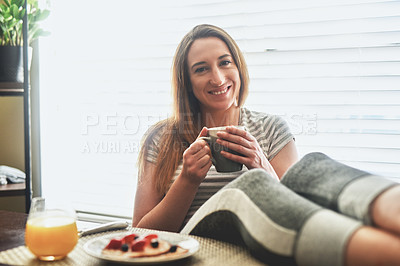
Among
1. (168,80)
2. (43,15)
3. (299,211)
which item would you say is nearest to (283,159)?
(168,80)

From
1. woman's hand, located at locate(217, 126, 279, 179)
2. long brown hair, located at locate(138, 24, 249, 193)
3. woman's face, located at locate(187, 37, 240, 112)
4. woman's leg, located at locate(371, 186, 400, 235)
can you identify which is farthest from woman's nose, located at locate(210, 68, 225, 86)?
woman's leg, located at locate(371, 186, 400, 235)

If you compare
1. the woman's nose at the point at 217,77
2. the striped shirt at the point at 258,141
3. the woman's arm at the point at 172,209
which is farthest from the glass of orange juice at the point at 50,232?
the woman's nose at the point at 217,77

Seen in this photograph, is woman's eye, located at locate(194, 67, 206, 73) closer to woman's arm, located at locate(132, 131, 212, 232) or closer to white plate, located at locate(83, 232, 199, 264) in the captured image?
woman's arm, located at locate(132, 131, 212, 232)

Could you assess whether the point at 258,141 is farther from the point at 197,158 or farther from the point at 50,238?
the point at 50,238

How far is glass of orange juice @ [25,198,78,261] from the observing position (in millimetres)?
667

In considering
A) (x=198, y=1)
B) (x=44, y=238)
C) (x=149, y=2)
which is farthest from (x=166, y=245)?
(x=149, y=2)

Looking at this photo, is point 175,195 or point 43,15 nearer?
point 175,195

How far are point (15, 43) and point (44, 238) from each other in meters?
1.43

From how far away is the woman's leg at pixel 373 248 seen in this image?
479 millimetres

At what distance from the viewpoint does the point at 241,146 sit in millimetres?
1098

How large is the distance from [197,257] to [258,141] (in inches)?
30.7

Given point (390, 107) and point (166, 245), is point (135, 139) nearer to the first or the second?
point (390, 107)

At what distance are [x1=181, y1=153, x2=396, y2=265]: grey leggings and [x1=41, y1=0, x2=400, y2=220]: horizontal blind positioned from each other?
0.91 meters

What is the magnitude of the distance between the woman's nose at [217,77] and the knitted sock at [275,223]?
2.22 feet
